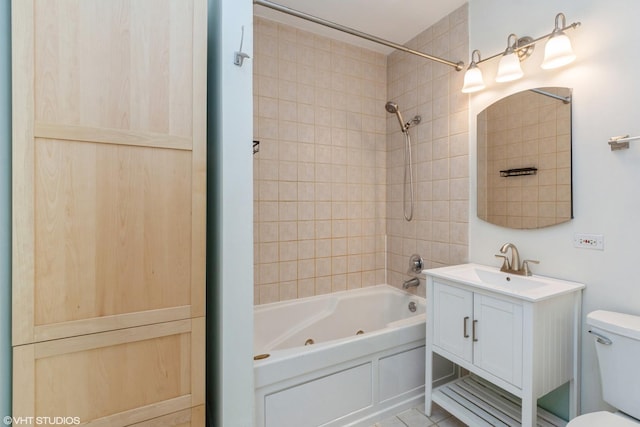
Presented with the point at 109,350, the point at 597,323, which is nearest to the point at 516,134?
the point at 597,323

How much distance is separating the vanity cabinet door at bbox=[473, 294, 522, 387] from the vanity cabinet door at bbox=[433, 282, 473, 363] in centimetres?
4

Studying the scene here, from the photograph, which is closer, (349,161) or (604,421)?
(604,421)

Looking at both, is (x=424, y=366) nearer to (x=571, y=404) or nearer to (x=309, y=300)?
(x=571, y=404)

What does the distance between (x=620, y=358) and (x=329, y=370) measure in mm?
1320

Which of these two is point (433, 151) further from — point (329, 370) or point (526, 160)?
point (329, 370)

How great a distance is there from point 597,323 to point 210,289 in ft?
5.90

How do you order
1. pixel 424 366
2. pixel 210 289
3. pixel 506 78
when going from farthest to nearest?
pixel 424 366 → pixel 506 78 → pixel 210 289

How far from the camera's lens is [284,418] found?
5.06ft

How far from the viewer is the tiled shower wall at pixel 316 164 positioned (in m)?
2.38

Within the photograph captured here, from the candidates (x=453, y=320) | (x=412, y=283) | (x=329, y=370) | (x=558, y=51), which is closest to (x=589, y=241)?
(x=453, y=320)

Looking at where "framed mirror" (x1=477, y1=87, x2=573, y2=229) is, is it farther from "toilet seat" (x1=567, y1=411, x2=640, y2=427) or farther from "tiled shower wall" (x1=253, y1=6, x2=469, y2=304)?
"toilet seat" (x1=567, y1=411, x2=640, y2=427)

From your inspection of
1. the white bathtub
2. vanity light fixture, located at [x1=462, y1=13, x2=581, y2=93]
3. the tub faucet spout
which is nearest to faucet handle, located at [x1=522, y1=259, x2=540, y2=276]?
the white bathtub

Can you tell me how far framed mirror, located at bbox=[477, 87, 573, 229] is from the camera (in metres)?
1.65

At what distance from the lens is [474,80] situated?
1941 mm
